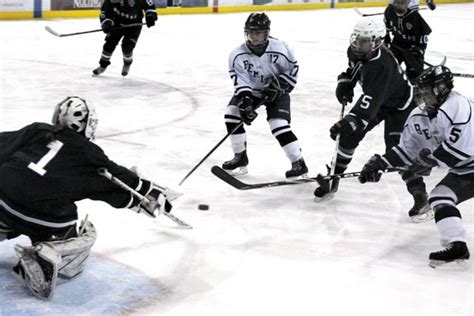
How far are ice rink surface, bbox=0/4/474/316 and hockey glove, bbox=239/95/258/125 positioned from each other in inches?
13.7

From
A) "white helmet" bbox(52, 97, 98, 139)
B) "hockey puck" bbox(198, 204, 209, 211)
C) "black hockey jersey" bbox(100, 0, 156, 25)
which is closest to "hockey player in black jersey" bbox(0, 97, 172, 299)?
"white helmet" bbox(52, 97, 98, 139)

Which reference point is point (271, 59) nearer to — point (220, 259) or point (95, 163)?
point (220, 259)

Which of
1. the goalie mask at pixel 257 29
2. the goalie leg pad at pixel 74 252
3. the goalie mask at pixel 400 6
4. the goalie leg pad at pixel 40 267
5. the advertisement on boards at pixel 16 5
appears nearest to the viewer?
the goalie leg pad at pixel 40 267

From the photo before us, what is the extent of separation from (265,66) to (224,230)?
3.58 feet

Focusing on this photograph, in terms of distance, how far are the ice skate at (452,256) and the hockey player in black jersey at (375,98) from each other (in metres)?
0.60

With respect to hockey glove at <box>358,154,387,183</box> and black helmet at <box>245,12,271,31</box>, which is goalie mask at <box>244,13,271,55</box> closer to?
black helmet at <box>245,12,271,31</box>

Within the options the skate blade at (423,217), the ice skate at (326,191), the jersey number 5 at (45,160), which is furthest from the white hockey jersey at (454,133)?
the jersey number 5 at (45,160)

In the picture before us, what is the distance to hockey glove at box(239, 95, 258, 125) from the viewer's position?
387 cm

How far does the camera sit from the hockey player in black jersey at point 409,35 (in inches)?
233

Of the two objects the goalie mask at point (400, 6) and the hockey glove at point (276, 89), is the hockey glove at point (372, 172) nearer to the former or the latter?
the hockey glove at point (276, 89)

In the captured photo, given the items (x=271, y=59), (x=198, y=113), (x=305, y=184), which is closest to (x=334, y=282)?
(x=305, y=184)

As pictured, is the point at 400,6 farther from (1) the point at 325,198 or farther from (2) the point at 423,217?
(2) the point at 423,217

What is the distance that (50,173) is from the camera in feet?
7.93

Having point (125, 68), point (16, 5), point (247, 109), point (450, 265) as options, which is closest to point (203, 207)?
point (247, 109)
